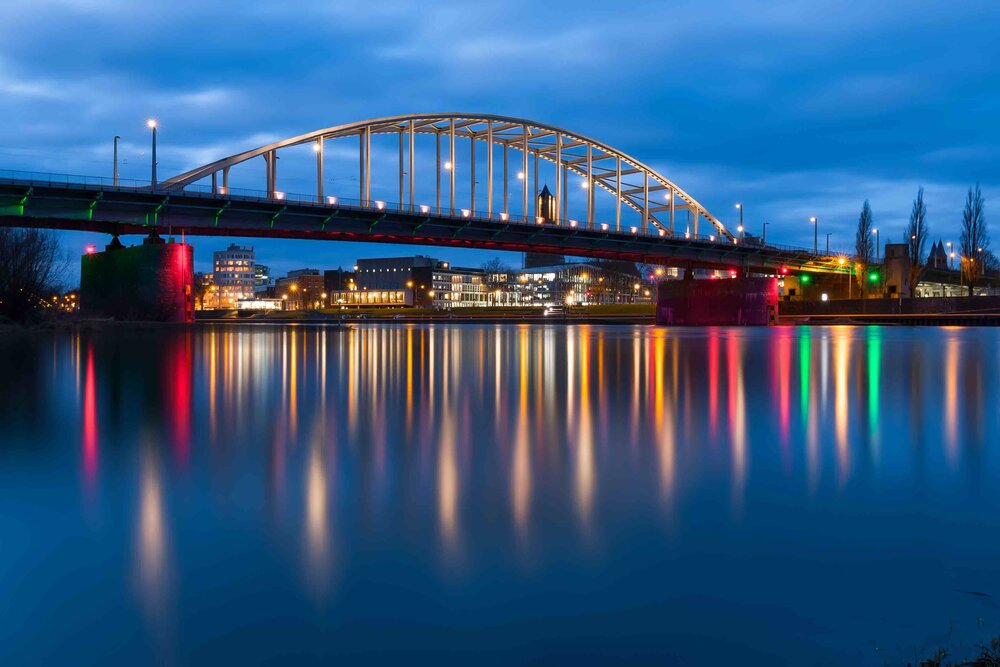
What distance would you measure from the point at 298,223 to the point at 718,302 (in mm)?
38711

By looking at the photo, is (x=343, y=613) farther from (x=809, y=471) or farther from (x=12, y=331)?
(x=12, y=331)

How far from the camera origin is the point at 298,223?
61062mm

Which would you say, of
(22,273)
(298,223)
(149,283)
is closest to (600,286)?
(298,223)

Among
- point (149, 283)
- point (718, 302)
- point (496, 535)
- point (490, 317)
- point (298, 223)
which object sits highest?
point (298, 223)

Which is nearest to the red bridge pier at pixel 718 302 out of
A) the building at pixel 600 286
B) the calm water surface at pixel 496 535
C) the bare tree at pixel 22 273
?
the bare tree at pixel 22 273

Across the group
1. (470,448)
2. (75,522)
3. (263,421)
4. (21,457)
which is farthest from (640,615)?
(263,421)

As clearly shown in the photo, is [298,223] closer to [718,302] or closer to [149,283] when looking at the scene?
[149,283]

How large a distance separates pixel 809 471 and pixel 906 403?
6554mm

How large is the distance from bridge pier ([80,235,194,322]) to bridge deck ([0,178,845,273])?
2687mm

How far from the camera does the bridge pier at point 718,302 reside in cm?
6956

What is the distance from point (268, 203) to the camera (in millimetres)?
56594

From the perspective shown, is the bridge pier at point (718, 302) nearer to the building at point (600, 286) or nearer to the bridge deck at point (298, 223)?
the bridge deck at point (298, 223)

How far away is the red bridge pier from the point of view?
69.6 meters

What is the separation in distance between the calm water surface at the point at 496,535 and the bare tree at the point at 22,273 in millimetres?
38364
